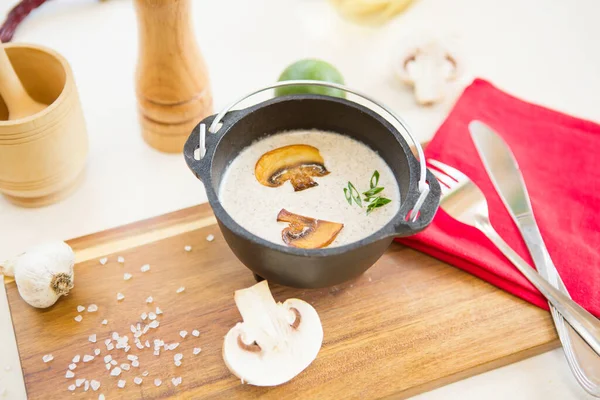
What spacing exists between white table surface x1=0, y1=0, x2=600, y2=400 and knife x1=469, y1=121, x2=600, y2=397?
6.2 inches

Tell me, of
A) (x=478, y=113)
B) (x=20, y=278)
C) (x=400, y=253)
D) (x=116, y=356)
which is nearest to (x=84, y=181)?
(x=20, y=278)

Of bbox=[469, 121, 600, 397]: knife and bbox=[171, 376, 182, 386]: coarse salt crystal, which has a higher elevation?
bbox=[469, 121, 600, 397]: knife

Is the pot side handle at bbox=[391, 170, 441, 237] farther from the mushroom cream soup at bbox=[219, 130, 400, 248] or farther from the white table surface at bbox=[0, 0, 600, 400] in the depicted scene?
the white table surface at bbox=[0, 0, 600, 400]

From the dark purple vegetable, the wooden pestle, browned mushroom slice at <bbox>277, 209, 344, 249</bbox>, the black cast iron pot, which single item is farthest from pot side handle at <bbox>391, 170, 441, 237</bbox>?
the dark purple vegetable

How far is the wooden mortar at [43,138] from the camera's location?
3.52 feet

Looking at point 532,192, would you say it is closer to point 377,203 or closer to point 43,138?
point 377,203

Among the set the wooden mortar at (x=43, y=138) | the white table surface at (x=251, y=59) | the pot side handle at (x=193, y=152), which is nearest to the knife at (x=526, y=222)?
the white table surface at (x=251, y=59)

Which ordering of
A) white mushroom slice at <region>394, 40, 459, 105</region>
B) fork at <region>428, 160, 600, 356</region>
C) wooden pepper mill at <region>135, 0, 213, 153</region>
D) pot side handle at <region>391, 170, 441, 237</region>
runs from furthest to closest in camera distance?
white mushroom slice at <region>394, 40, 459, 105</region>, wooden pepper mill at <region>135, 0, 213, 153</region>, fork at <region>428, 160, 600, 356</region>, pot side handle at <region>391, 170, 441, 237</region>

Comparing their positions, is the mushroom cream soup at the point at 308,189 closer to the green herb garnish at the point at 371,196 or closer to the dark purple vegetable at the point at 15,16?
the green herb garnish at the point at 371,196

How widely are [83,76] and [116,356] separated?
74cm

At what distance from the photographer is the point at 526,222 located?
1186mm

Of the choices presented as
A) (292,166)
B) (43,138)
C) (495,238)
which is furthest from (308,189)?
(43,138)

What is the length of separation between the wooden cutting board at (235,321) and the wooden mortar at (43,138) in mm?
131

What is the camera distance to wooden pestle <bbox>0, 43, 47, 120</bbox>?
1.11 m
